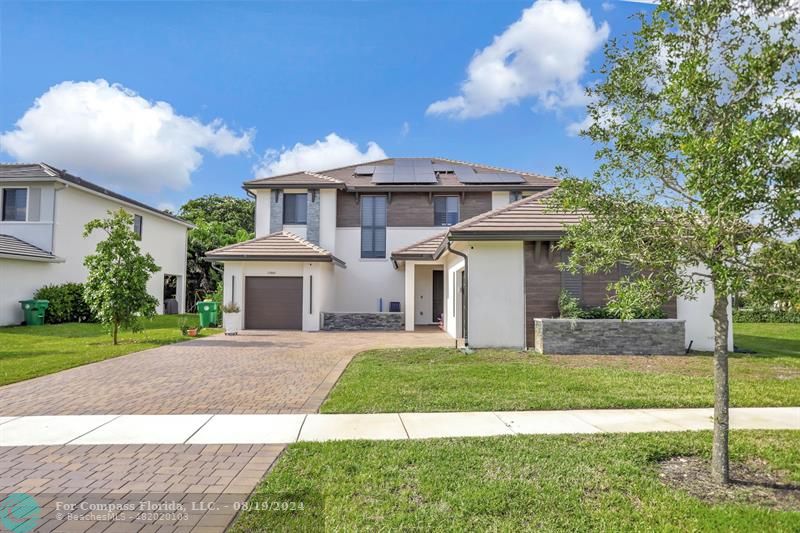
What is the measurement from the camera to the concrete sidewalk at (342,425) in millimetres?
5129

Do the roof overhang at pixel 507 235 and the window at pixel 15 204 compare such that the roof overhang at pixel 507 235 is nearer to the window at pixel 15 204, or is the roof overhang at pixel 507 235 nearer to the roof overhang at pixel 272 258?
the roof overhang at pixel 272 258

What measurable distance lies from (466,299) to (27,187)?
68.9ft

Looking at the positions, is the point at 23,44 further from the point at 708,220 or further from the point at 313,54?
the point at 708,220

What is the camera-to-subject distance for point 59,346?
1271 centimetres

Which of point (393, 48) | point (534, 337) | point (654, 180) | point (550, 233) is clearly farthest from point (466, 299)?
point (654, 180)

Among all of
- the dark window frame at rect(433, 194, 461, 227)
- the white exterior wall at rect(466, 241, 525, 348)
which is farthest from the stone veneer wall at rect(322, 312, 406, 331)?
the white exterior wall at rect(466, 241, 525, 348)

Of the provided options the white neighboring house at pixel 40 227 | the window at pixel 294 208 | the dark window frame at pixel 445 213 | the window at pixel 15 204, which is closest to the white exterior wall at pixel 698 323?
the dark window frame at pixel 445 213

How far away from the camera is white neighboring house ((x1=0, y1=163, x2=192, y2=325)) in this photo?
18125mm

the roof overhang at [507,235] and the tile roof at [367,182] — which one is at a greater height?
the tile roof at [367,182]

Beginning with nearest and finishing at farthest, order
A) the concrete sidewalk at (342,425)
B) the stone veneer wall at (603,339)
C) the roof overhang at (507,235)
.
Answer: the concrete sidewalk at (342,425) → the stone veneer wall at (603,339) → the roof overhang at (507,235)

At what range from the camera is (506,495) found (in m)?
3.61

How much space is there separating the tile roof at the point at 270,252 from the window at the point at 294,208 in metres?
3.25

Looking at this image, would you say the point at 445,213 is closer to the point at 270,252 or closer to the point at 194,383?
the point at 270,252

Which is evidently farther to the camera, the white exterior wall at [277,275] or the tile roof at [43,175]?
the tile roof at [43,175]
